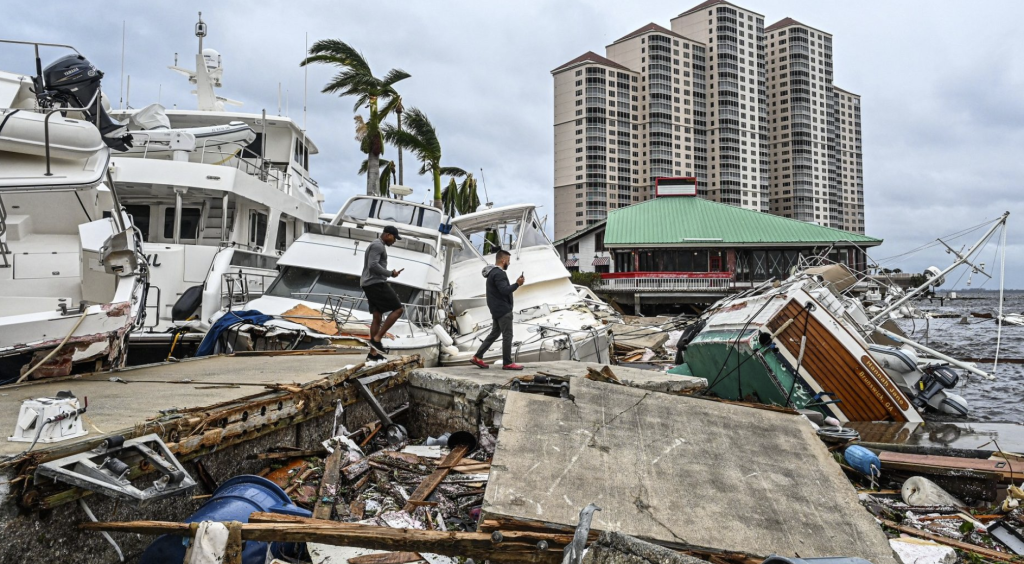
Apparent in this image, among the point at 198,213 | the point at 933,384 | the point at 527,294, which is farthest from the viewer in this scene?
the point at 527,294

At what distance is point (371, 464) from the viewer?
552 cm

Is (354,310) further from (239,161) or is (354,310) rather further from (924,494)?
(924,494)

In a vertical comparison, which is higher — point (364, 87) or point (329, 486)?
point (364, 87)

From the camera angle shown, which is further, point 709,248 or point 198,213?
point 709,248

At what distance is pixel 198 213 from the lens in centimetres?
1397

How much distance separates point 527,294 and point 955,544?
11.7 m

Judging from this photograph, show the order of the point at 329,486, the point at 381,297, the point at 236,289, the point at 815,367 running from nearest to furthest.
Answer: the point at 329,486
the point at 381,297
the point at 815,367
the point at 236,289

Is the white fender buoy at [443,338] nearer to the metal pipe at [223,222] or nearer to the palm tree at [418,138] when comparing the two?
the metal pipe at [223,222]

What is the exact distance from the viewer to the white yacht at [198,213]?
38.4 feet

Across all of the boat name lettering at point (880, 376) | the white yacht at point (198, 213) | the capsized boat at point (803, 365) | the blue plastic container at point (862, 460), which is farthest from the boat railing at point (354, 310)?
the boat name lettering at point (880, 376)

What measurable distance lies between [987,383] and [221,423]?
18736 millimetres

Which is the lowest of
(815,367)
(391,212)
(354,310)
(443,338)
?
(815,367)

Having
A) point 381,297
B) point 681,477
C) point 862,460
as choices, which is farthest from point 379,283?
point 862,460

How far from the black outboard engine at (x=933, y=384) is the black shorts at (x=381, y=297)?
972 centimetres
